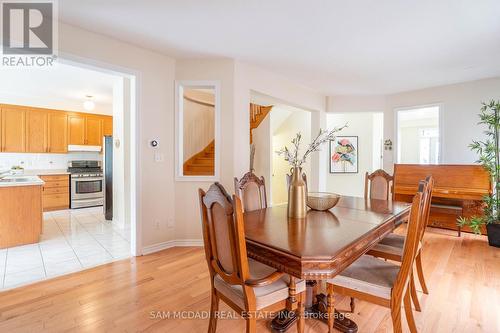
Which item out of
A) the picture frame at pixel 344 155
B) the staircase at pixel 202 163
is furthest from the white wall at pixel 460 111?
the staircase at pixel 202 163

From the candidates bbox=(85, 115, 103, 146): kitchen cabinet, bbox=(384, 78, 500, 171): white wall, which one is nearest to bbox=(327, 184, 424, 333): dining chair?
bbox=(384, 78, 500, 171): white wall

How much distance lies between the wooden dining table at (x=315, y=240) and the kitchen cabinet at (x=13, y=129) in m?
5.98

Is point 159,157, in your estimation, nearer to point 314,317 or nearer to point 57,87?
point 314,317

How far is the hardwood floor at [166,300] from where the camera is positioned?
179 centimetres

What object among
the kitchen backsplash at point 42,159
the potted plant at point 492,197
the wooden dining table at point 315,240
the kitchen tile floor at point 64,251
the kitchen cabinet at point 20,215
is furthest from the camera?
the kitchen backsplash at point 42,159

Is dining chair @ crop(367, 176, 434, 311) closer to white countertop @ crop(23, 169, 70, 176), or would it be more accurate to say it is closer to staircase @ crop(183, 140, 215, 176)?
staircase @ crop(183, 140, 215, 176)

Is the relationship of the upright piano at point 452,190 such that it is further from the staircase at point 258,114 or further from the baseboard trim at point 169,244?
the baseboard trim at point 169,244

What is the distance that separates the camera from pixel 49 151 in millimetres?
5680

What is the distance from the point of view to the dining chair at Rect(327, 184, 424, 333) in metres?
1.37

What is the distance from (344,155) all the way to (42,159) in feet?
23.6

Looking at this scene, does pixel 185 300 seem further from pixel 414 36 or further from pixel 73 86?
pixel 73 86

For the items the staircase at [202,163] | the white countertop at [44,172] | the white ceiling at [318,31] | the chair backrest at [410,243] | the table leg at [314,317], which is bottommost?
the table leg at [314,317]

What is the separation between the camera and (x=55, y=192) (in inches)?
220

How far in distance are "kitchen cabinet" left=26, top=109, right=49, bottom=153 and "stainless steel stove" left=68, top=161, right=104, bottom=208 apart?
0.68 metres
